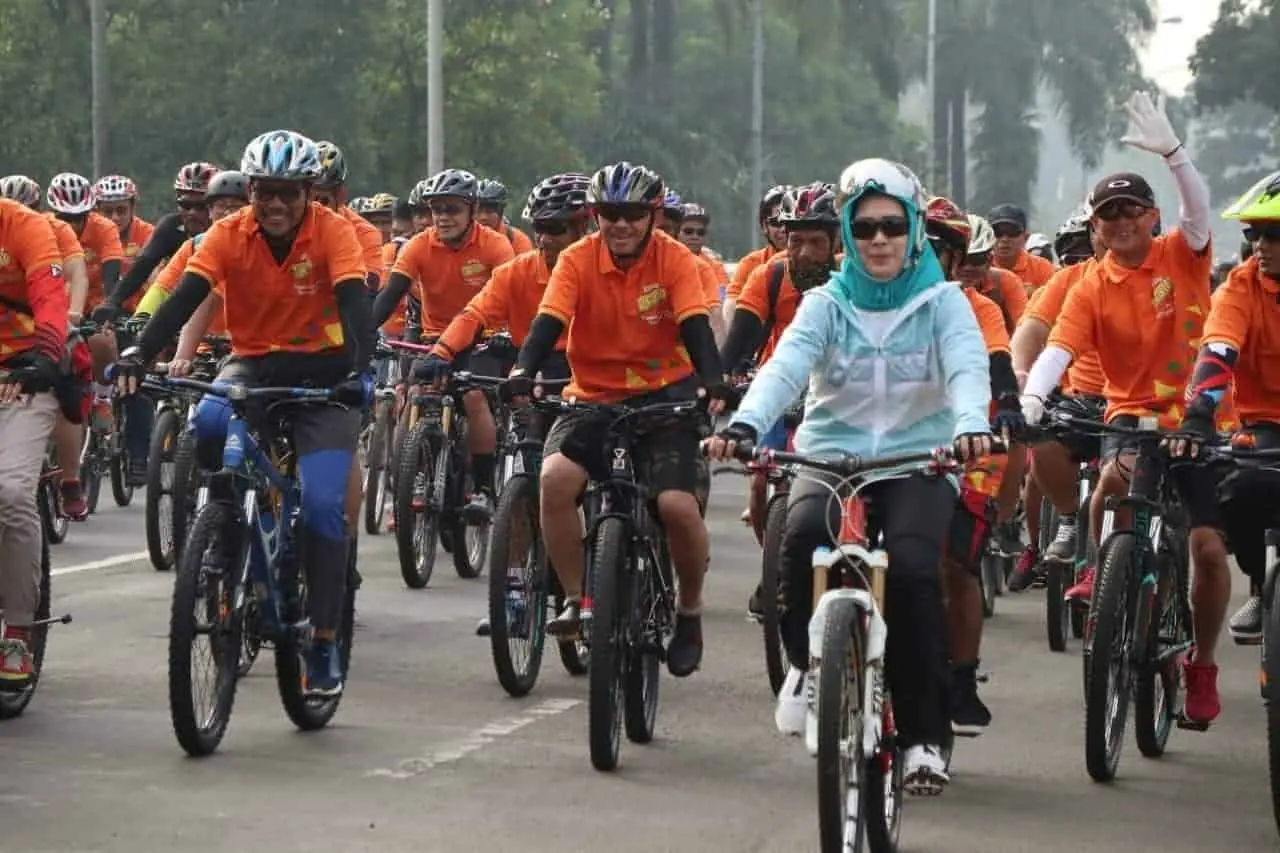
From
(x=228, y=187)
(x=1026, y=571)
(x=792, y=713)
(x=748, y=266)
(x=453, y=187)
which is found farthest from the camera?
(x=453, y=187)

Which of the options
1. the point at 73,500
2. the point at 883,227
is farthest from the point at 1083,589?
the point at 73,500

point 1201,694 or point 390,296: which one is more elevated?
point 390,296

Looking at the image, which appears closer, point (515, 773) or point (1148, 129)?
point (515, 773)

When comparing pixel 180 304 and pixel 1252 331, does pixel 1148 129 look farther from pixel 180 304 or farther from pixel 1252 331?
pixel 180 304

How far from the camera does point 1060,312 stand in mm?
10625

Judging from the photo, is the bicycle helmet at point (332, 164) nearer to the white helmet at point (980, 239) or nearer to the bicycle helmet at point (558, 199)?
the bicycle helmet at point (558, 199)

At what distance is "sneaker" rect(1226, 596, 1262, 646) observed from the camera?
9.48m

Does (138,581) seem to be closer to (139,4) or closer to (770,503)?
(770,503)

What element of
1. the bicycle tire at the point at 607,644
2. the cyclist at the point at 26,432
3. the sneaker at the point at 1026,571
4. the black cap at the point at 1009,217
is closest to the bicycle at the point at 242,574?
the cyclist at the point at 26,432

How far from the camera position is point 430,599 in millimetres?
13711

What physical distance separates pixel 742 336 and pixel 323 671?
117 inches

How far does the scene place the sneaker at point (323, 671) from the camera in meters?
9.62

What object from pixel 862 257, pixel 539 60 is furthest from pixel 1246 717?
pixel 539 60

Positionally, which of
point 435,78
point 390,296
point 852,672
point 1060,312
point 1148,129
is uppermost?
point 435,78
